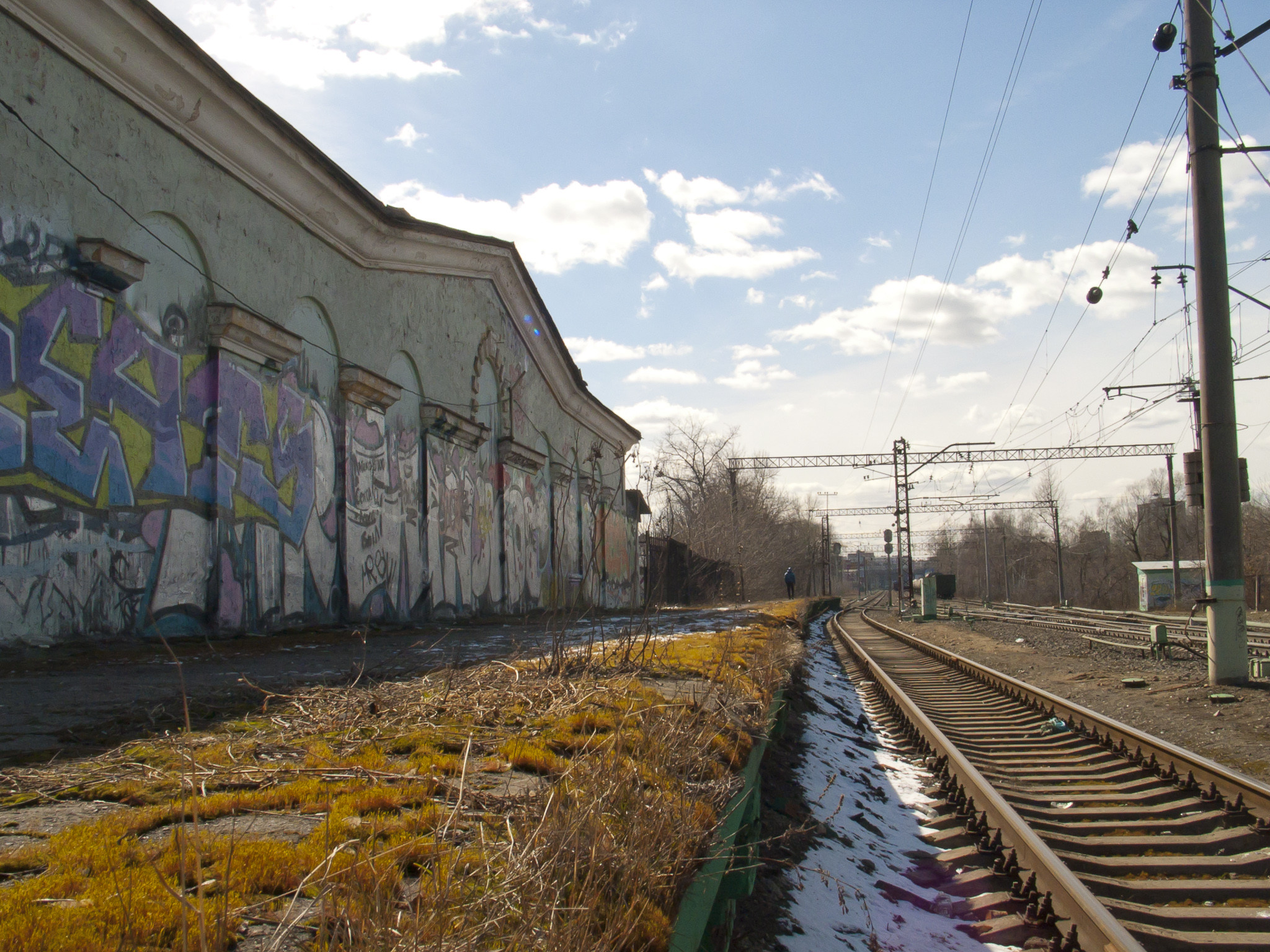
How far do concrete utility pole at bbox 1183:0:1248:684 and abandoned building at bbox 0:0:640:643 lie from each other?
728 cm

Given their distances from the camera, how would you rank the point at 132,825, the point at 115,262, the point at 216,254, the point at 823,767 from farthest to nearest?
the point at 216,254
the point at 115,262
the point at 823,767
the point at 132,825

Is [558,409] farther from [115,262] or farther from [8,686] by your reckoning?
[8,686]

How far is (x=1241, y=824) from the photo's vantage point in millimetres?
5609

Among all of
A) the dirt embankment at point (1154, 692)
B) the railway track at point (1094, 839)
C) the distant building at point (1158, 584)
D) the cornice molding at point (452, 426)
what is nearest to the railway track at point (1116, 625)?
the dirt embankment at point (1154, 692)

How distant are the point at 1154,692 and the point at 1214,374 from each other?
4.12 metres

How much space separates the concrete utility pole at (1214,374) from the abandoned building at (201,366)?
7.28 metres

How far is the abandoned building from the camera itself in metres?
8.26

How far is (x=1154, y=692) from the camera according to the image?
11406mm

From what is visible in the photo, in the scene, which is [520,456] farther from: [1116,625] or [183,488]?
[1116,625]

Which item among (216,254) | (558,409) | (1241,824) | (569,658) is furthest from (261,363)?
(558,409)

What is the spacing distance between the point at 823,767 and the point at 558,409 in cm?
1959

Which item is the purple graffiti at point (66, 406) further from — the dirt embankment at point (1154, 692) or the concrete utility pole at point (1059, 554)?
the concrete utility pole at point (1059, 554)

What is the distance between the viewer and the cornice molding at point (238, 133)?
907 cm

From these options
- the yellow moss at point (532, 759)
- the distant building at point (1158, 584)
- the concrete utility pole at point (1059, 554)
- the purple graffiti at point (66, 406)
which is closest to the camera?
the yellow moss at point (532, 759)
